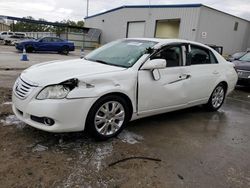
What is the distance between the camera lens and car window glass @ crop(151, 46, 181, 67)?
14.9 ft

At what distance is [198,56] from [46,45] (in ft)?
63.9

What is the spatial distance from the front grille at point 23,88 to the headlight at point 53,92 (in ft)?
0.57

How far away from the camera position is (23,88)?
362 cm

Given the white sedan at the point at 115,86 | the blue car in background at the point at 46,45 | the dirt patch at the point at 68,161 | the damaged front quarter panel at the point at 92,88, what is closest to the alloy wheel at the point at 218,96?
the white sedan at the point at 115,86

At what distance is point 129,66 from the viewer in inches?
162

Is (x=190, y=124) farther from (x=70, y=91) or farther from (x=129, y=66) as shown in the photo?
(x=70, y=91)

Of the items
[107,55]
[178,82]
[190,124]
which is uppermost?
[107,55]

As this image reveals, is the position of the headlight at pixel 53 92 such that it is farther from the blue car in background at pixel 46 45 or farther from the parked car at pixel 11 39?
the parked car at pixel 11 39

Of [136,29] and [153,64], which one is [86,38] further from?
[153,64]

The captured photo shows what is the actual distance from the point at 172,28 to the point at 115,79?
1148 inches

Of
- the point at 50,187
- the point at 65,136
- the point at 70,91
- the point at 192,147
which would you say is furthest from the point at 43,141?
the point at 192,147

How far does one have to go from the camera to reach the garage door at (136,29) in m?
29.0

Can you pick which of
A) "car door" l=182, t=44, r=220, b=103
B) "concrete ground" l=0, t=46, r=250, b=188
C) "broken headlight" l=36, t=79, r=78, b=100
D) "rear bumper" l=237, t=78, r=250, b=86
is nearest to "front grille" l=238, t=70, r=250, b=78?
"rear bumper" l=237, t=78, r=250, b=86

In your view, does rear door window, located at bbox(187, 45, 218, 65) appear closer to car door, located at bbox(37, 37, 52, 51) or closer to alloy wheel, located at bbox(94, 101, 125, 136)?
alloy wheel, located at bbox(94, 101, 125, 136)
